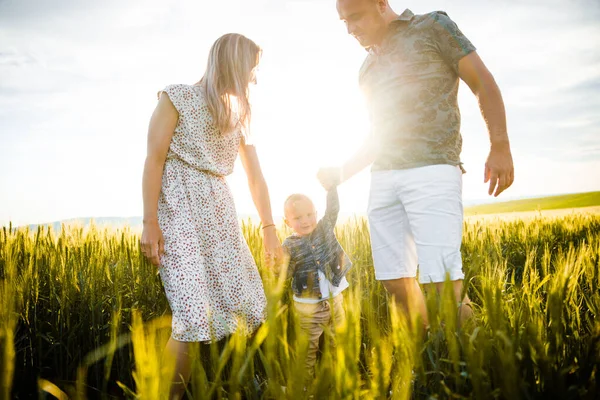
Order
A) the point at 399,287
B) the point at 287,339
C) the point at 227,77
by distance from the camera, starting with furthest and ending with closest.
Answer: the point at 399,287 < the point at 227,77 < the point at 287,339

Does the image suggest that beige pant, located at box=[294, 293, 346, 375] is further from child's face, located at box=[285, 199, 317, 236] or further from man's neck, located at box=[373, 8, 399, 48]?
man's neck, located at box=[373, 8, 399, 48]

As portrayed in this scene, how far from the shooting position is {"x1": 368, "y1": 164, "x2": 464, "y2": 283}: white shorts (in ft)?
5.41

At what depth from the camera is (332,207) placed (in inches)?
86.7

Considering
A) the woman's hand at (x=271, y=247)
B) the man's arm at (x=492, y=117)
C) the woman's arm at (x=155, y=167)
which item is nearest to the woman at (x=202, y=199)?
the woman's arm at (x=155, y=167)

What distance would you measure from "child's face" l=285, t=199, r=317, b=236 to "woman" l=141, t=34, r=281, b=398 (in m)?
0.50

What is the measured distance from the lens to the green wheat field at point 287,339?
635 mm

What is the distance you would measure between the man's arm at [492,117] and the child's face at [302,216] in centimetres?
95

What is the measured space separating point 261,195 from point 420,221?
0.77 m

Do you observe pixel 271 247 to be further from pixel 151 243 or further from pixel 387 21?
pixel 387 21

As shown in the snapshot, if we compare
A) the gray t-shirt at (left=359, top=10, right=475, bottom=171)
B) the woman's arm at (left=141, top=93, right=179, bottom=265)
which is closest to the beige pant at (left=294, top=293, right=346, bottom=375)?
the gray t-shirt at (left=359, top=10, right=475, bottom=171)

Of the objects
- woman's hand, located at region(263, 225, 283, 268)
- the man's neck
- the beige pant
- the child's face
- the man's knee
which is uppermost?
the man's neck

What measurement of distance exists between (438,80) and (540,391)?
1.36 metres

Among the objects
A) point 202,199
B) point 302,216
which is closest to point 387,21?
point 302,216

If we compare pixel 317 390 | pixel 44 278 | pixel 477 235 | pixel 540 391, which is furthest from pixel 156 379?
pixel 477 235
